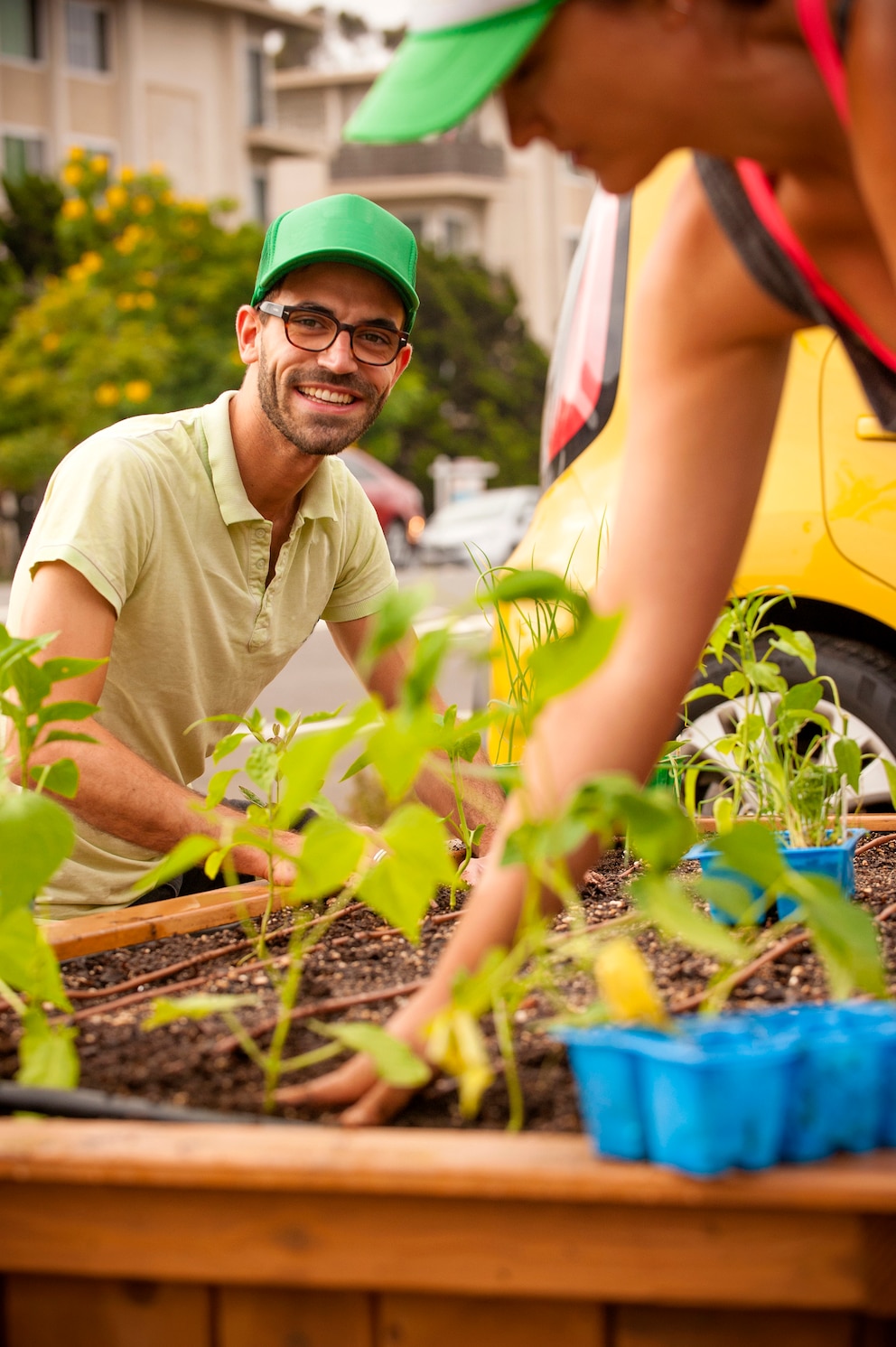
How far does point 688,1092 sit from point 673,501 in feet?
→ 1.64

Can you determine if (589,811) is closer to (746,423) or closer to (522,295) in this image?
(746,423)

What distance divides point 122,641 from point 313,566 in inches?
15.6

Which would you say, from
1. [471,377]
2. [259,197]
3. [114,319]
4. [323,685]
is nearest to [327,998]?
[323,685]

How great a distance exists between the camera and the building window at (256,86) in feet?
85.1

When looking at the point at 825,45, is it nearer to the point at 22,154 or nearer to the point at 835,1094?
the point at 835,1094

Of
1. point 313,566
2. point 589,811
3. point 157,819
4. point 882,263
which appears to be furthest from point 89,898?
point 882,263

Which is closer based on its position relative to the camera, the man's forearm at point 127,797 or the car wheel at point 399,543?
the man's forearm at point 127,797

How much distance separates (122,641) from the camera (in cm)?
222

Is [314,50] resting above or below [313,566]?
above

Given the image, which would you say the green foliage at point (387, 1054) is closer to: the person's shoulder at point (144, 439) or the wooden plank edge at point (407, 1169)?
the wooden plank edge at point (407, 1169)

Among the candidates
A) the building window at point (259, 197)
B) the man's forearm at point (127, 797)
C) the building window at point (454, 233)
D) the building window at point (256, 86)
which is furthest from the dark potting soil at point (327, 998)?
the building window at point (454, 233)

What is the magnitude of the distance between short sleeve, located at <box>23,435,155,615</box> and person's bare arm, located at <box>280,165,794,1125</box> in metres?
1.02

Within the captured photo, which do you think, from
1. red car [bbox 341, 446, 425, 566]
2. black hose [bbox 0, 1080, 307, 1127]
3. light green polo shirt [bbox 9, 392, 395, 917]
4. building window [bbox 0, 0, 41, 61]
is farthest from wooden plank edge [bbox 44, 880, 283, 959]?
building window [bbox 0, 0, 41, 61]

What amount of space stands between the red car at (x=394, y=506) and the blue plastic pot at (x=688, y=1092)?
15804mm
